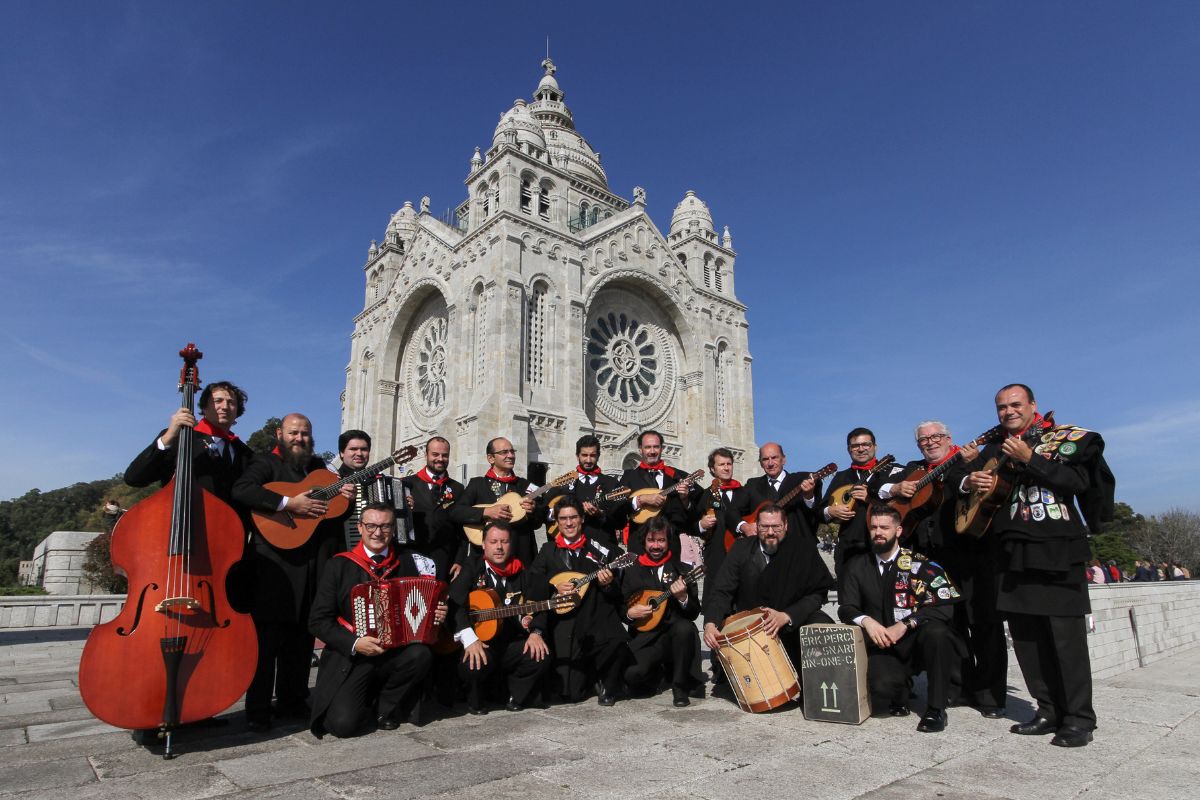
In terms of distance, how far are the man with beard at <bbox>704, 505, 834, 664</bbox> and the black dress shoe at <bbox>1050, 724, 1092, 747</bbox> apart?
61.6 inches

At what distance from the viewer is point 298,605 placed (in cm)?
504

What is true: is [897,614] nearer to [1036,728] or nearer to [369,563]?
[1036,728]

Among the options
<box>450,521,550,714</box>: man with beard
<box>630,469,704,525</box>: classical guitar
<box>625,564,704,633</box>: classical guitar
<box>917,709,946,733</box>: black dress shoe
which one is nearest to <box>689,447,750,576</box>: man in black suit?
<box>630,469,704,525</box>: classical guitar

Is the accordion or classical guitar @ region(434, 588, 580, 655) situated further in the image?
classical guitar @ region(434, 588, 580, 655)

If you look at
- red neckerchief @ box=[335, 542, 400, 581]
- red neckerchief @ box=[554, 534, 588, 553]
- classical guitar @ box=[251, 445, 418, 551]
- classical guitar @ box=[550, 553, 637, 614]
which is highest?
classical guitar @ box=[251, 445, 418, 551]

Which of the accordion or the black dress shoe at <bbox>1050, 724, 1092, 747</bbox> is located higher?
the accordion

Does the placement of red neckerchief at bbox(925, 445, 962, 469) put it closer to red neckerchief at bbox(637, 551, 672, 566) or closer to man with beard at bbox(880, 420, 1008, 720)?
man with beard at bbox(880, 420, 1008, 720)

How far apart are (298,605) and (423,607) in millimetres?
1007

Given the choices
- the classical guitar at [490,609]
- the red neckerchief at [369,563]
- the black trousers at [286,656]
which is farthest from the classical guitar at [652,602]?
the black trousers at [286,656]

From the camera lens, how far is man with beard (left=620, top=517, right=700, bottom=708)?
17.9 feet

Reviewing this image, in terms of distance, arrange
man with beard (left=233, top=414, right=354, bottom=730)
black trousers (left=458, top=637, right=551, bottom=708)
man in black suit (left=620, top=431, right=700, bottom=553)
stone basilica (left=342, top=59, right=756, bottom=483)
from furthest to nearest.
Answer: stone basilica (left=342, top=59, right=756, bottom=483), man in black suit (left=620, top=431, right=700, bottom=553), black trousers (left=458, top=637, right=551, bottom=708), man with beard (left=233, top=414, right=354, bottom=730)

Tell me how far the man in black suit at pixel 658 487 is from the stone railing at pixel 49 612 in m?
10.7

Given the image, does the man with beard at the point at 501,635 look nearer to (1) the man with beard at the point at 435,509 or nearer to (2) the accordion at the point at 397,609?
(2) the accordion at the point at 397,609

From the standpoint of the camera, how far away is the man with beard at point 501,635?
16.7 feet
